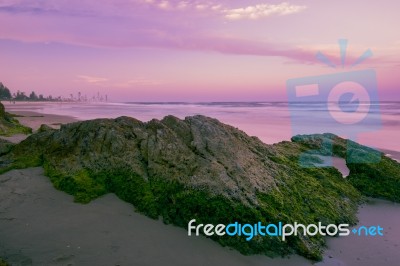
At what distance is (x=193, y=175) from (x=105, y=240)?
5.57ft

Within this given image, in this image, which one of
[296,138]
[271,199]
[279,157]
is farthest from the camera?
[296,138]

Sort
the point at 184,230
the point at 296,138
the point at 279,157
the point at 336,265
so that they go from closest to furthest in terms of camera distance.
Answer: the point at 336,265 → the point at 184,230 → the point at 279,157 → the point at 296,138

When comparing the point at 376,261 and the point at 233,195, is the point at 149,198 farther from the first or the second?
the point at 376,261

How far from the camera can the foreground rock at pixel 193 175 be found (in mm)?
5102

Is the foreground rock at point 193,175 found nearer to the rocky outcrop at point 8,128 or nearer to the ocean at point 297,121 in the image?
the rocky outcrop at point 8,128

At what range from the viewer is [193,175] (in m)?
5.56

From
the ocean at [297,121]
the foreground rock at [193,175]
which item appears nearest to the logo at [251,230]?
the foreground rock at [193,175]

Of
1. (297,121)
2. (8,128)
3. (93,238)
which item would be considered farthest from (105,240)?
(297,121)

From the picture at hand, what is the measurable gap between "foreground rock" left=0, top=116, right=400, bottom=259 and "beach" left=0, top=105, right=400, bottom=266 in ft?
0.64

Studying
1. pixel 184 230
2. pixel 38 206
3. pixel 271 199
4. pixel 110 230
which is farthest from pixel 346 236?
pixel 38 206

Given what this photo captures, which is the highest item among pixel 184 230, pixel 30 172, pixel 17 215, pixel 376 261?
→ pixel 30 172

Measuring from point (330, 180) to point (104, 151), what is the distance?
492 centimetres

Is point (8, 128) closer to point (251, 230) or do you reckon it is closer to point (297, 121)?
point (251, 230)

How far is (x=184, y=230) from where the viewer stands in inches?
200
